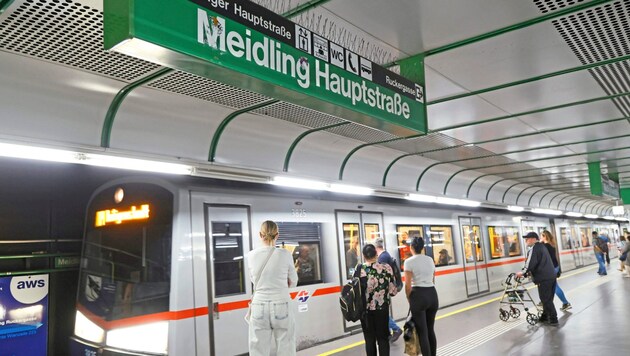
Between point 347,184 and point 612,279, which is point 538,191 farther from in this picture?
point 347,184

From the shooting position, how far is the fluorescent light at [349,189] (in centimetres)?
657

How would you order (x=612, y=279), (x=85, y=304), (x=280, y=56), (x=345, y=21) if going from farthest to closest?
(x=612, y=279)
(x=85, y=304)
(x=345, y=21)
(x=280, y=56)

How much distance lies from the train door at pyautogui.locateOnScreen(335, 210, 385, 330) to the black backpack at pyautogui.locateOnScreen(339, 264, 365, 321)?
2.28m

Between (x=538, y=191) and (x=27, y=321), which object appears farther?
(x=538, y=191)

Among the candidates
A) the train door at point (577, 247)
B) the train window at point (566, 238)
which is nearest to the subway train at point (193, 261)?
the train window at point (566, 238)

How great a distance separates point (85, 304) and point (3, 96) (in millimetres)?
2520

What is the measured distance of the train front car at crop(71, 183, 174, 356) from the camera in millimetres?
4508

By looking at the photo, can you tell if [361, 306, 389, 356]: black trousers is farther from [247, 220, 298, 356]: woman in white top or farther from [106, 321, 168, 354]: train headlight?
[106, 321, 168, 354]: train headlight

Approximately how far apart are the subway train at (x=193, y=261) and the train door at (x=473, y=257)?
453 centimetres

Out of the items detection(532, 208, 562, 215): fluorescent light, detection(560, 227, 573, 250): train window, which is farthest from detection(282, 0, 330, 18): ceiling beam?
detection(560, 227, 573, 250): train window

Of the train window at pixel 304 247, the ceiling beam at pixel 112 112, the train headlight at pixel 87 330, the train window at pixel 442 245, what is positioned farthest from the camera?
the train window at pixel 442 245

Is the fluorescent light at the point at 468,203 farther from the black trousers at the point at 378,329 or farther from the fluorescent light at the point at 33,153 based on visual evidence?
the fluorescent light at the point at 33,153

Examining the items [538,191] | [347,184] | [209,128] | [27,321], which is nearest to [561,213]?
[538,191]

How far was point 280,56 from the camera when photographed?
2465 millimetres
